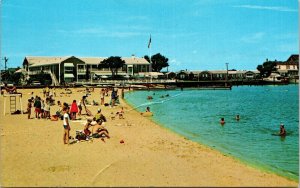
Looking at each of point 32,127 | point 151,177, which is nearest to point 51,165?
point 151,177

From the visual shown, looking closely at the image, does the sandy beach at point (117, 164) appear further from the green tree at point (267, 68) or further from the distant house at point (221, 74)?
the green tree at point (267, 68)

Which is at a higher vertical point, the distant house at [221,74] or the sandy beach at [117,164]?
the distant house at [221,74]

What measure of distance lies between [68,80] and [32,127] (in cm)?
6084

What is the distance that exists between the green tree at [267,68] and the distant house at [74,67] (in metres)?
49.0

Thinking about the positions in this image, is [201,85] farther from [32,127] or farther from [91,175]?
[91,175]

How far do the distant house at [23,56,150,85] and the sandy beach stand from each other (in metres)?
61.1

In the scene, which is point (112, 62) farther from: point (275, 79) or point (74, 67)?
point (275, 79)

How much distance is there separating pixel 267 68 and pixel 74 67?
2776 inches

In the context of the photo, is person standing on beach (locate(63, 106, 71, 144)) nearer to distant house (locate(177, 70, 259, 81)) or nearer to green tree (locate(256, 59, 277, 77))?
distant house (locate(177, 70, 259, 81))

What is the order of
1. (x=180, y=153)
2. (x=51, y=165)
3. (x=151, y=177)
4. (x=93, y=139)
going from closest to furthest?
(x=151, y=177)
(x=51, y=165)
(x=180, y=153)
(x=93, y=139)

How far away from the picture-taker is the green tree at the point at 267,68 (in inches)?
4860

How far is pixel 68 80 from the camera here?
77.7m

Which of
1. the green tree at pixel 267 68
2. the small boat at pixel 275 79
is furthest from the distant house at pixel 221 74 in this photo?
the small boat at pixel 275 79

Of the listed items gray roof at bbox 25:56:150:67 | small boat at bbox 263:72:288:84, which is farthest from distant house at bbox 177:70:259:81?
gray roof at bbox 25:56:150:67
